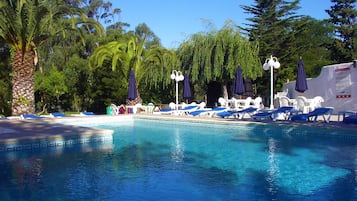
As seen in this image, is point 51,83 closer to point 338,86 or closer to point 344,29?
point 338,86

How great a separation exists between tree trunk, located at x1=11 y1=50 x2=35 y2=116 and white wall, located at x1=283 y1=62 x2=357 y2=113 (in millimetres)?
14195

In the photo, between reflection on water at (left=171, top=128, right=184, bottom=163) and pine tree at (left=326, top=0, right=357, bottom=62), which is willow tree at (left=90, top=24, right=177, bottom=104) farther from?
pine tree at (left=326, top=0, right=357, bottom=62)

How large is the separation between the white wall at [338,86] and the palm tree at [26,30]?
11678 mm

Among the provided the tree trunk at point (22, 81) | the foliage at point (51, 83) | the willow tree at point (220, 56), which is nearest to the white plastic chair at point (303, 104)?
the willow tree at point (220, 56)

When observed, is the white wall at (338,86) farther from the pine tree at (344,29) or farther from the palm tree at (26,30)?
the pine tree at (344,29)

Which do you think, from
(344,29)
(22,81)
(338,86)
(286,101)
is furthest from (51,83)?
(344,29)

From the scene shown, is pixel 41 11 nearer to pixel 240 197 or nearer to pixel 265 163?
pixel 265 163

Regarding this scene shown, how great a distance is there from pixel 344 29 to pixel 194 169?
31.0m

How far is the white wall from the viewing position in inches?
622

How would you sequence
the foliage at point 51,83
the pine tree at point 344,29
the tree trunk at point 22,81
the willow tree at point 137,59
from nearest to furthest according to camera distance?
the tree trunk at point 22,81
the willow tree at point 137,59
the foliage at point 51,83
the pine tree at point 344,29

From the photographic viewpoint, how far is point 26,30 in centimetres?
1505

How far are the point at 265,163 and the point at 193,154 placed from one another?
1.84 metres

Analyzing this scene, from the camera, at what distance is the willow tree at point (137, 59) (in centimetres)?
2106

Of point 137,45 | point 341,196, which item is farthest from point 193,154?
point 137,45
